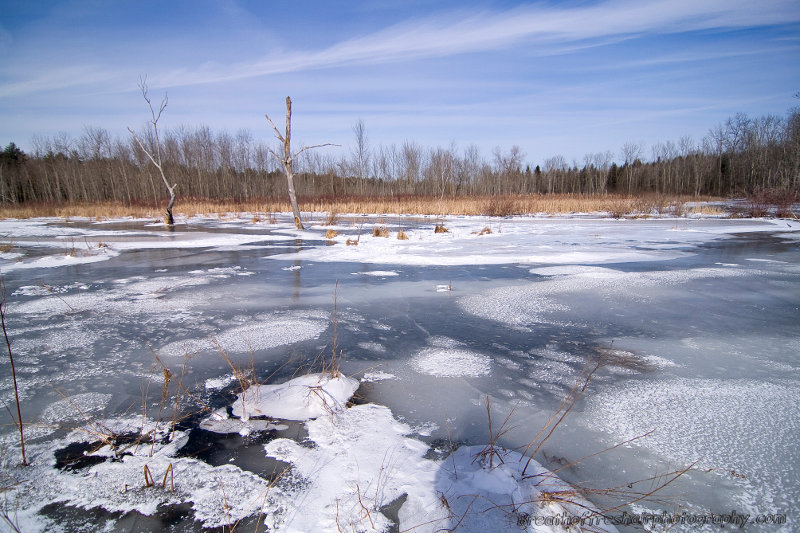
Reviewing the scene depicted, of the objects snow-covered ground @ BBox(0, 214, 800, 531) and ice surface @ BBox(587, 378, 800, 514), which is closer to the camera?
snow-covered ground @ BBox(0, 214, 800, 531)

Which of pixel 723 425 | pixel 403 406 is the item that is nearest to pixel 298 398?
pixel 403 406

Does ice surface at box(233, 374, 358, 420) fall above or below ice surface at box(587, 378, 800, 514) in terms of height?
above

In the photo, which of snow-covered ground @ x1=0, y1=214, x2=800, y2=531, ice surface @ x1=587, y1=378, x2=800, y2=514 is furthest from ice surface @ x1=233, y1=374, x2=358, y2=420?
ice surface @ x1=587, y1=378, x2=800, y2=514

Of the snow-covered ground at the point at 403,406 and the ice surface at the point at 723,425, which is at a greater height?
the snow-covered ground at the point at 403,406

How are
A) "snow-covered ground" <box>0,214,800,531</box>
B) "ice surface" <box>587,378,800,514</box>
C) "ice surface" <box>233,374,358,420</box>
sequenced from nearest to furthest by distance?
"snow-covered ground" <box>0,214,800,531</box> → "ice surface" <box>587,378,800,514</box> → "ice surface" <box>233,374,358,420</box>

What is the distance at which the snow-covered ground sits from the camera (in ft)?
5.27

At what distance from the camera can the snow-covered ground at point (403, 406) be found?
161cm

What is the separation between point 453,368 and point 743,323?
3227 millimetres

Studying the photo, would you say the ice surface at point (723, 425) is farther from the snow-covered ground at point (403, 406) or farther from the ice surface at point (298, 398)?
the ice surface at point (298, 398)

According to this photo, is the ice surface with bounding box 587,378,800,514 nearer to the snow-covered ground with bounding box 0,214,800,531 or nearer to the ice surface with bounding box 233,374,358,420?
the snow-covered ground with bounding box 0,214,800,531

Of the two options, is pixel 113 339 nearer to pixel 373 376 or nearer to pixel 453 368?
pixel 373 376

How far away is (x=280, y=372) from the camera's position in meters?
2.88

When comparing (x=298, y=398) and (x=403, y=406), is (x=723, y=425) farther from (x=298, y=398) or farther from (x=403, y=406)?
(x=298, y=398)

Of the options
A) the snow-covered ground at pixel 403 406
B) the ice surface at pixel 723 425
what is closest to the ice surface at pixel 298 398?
the snow-covered ground at pixel 403 406
